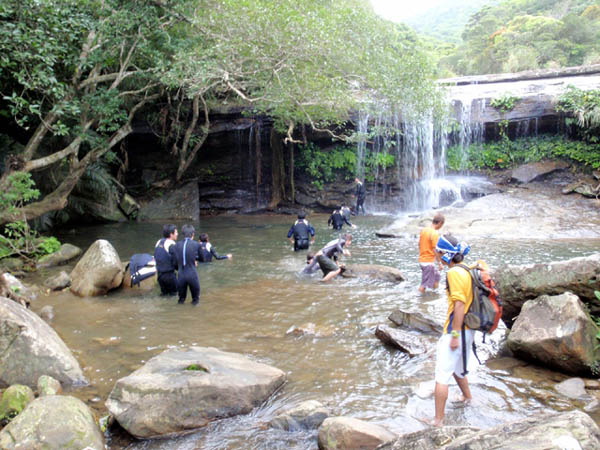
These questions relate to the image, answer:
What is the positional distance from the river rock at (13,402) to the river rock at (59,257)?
25.0 feet

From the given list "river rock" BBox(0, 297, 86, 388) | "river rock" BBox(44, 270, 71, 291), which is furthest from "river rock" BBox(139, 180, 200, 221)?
"river rock" BBox(0, 297, 86, 388)

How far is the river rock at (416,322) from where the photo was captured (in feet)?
21.0

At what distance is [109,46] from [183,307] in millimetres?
8149

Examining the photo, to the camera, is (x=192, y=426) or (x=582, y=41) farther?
(x=582, y=41)

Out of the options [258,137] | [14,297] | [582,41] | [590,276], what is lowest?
[14,297]

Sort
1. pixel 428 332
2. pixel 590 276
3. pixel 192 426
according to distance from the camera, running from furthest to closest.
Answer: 1. pixel 428 332
2. pixel 590 276
3. pixel 192 426

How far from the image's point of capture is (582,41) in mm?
30344

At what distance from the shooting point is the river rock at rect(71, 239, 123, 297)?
8664 mm

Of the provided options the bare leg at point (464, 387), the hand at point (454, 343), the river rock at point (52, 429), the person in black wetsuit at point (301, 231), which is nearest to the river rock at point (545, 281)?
the bare leg at point (464, 387)

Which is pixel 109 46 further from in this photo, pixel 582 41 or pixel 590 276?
pixel 582 41

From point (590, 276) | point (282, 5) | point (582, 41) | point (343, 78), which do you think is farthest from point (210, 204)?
point (582, 41)

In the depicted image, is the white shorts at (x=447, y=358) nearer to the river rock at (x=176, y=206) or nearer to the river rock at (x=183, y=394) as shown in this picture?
the river rock at (x=183, y=394)

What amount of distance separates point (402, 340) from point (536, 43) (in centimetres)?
3214

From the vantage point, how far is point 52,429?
374cm
